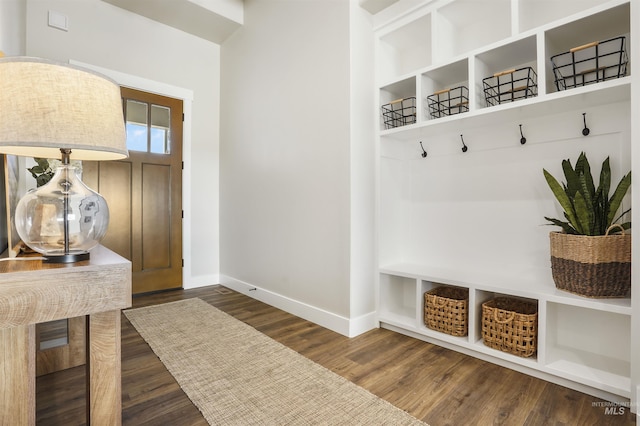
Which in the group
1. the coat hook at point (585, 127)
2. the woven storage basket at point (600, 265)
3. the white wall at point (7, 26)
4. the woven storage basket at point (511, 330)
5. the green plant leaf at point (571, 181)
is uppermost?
the white wall at point (7, 26)

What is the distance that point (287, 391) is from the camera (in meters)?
1.62

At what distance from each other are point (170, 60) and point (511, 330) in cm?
396

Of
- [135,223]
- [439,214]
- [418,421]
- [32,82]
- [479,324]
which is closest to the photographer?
[32,82]

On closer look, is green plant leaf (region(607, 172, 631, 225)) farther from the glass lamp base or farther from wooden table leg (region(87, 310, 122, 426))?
the glass lamp base

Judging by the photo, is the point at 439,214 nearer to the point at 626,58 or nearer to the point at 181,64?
the point at 626,58

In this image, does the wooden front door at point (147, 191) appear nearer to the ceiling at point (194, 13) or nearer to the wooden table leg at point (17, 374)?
the ceiling at point (194, 13)

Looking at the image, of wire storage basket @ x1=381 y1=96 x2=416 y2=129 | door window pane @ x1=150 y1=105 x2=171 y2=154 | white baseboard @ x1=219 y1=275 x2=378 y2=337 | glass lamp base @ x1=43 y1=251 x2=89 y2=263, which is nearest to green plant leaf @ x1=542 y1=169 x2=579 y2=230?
wire storage basket @ x1=381 y1=96 x2=416 y2=129

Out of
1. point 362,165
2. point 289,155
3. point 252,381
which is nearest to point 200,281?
point 289,155

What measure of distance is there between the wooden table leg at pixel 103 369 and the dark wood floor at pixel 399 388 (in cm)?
48

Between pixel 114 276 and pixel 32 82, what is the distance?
1.90ft

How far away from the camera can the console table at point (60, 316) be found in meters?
0.85

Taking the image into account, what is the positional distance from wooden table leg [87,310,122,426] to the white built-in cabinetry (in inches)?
70.2

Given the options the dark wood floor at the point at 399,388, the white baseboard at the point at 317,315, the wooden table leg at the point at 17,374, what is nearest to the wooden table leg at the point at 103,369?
the wooden table leg at the point at 17,374

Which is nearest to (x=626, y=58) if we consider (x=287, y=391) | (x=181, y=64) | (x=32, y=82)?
(x=287, y=391)
